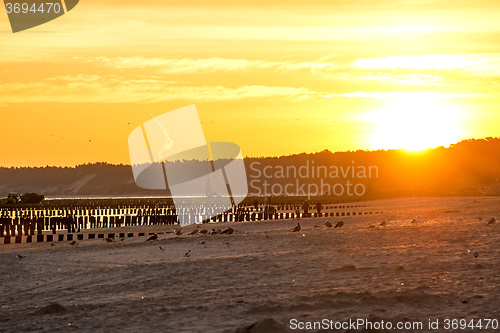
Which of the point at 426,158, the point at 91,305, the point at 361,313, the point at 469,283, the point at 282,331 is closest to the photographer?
the point at 282,331

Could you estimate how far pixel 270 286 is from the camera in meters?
17.6

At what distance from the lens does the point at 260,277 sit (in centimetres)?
1938

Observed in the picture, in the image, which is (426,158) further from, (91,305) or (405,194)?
(91,305)

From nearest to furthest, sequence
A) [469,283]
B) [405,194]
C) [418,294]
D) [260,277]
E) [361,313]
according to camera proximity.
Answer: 1. [361,313]
2. [418,294]
3. [469,283]
4. [260,277]
5. [405,194]

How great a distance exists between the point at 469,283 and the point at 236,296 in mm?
5415

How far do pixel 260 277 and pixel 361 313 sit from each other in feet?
20.0

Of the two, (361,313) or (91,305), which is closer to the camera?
(361,313)

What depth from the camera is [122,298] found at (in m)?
17.8

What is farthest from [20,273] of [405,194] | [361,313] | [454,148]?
[454,148]

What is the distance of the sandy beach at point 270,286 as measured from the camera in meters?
13.9

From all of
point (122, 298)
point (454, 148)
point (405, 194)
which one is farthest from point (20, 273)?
point (454, 148)

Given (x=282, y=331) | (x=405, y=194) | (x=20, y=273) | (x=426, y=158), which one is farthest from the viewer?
(x=426, y=158)

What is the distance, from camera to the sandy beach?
1391 centimetres

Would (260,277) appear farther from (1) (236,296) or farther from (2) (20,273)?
(2) (20,273)
